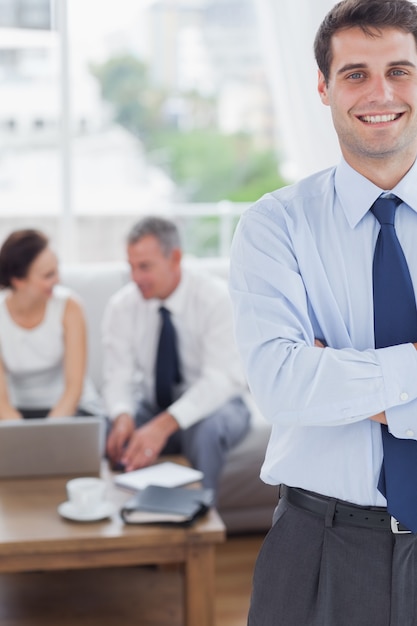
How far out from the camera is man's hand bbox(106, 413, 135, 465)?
3023mm

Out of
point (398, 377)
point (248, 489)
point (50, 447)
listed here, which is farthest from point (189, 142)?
point (398, 377)

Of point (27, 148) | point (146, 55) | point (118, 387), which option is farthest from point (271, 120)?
point (118, 387)

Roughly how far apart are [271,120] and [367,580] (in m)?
10.2

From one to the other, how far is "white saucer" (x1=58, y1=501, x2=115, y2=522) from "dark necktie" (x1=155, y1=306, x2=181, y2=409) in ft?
2.86

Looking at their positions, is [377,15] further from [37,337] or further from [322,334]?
[37,337]

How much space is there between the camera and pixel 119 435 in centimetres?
313

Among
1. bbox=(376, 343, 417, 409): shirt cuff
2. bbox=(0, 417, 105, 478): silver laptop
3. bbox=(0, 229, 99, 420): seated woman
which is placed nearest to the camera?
bbox=(376, 343, 417, 409): shirt cuff

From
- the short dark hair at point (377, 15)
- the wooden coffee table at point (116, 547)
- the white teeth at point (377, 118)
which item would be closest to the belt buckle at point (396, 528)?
the white teeth at point (377, 118)

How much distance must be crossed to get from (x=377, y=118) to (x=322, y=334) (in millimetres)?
351

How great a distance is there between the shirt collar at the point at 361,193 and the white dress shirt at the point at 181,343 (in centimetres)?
172

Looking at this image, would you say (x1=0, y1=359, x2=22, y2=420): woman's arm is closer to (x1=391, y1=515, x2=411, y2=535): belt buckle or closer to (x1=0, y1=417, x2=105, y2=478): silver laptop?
(x1=0, y1=417, x2=105, y2=478): silver laptop

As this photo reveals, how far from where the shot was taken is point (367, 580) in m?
1.46

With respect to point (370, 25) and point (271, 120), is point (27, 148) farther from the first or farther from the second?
point (370, 25)

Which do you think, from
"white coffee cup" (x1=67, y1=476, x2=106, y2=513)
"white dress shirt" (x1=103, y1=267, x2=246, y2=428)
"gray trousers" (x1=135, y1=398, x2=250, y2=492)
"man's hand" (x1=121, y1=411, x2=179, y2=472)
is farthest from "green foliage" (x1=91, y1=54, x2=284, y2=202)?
"white coffee cup" (x1=67, y1=476, x2=106, y2=513)
